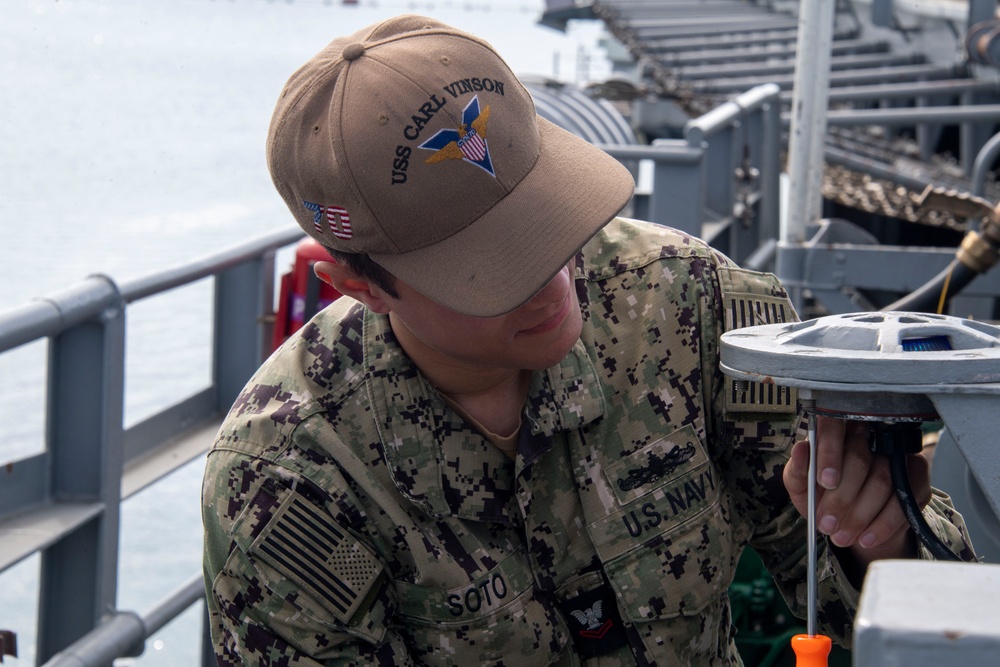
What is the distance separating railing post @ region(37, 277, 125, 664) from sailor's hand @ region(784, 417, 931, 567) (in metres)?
1.49

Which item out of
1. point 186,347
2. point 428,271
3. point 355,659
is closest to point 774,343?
point 428,271

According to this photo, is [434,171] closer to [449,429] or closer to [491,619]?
[449,429]

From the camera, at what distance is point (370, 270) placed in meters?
1.41

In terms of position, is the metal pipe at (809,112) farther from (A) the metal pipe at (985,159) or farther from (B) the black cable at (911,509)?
(B) the black cable at (911,509)

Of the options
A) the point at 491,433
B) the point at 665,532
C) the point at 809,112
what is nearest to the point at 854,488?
the point at 665,532

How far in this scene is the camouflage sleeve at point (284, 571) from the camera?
1457 millimetres

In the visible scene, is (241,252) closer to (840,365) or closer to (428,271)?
(428,271)

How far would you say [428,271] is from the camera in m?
1.35

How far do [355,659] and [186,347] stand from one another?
10.2 feet

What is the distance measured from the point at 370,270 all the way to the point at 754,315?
0.48 meters

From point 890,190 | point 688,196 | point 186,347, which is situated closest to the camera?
point 688,196

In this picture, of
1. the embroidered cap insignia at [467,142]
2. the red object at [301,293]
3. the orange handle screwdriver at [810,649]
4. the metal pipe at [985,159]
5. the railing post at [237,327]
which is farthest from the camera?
the metal pipe at [985,159]

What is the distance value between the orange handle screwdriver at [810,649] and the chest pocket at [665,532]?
624mm

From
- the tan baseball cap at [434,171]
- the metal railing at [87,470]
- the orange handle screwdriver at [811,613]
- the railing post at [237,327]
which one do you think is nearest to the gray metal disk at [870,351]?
the orange handle screwdriver at [811,613]
